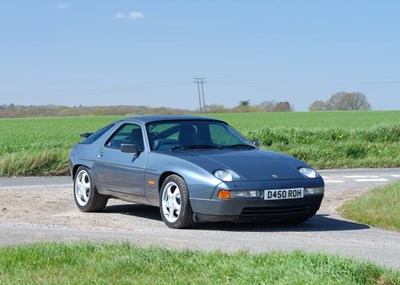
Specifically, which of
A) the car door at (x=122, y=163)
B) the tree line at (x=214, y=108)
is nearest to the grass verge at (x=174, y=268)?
the car door at (x=122, y=163)

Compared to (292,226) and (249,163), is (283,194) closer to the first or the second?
(249,163)

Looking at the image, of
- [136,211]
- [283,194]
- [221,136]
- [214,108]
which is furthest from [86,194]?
[214,108]

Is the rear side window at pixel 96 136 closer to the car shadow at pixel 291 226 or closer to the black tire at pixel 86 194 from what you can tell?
the black tire at pixel 86 194

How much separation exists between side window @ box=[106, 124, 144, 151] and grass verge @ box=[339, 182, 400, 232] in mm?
2954

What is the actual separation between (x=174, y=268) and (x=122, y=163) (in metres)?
4.89

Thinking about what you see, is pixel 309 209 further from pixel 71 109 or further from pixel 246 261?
pixel 71 109

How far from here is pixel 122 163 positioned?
12.0 m

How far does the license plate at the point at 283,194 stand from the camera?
34.8ft

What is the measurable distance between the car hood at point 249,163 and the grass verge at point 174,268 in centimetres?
282

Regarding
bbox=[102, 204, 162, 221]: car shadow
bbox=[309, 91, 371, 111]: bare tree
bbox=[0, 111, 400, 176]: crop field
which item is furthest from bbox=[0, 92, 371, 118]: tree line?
bbox=[102, 204, 162, 221]: car shadow

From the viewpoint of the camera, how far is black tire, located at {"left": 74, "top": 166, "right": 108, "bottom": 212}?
12.6 metres

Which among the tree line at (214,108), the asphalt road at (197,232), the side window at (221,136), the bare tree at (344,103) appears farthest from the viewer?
the bare tree at (344,103)

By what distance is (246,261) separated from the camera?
7371 millimetres

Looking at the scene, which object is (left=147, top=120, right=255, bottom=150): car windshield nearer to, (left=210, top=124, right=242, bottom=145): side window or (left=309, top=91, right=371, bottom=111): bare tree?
(left=210, top=124, right=242, bottom=145): side window
